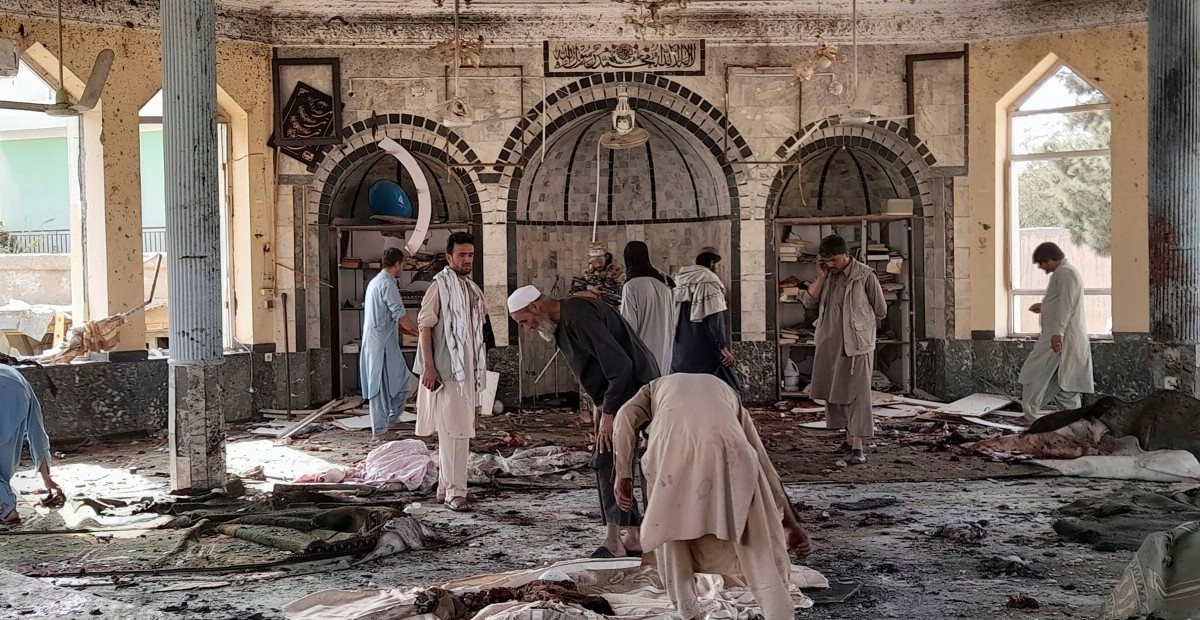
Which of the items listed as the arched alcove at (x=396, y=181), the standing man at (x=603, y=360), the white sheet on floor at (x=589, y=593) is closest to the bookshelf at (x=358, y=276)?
the arched alcove at (x=396, y=181)

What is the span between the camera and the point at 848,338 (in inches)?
305

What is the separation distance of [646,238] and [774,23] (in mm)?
2701

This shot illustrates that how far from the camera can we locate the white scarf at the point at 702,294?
854 centimetres

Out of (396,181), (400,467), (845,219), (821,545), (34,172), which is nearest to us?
(821,545)

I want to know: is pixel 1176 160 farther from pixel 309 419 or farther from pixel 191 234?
pixel 309 419

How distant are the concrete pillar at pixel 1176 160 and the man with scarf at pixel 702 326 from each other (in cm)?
314

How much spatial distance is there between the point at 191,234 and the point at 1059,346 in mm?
6623

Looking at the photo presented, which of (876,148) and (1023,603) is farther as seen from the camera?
(876,148)

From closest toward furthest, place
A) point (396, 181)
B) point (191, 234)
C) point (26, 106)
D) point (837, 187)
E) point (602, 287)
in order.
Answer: point (191, 234)
point (26, 106)
point (602, 287)
point (396, 181)
point (837, 187)

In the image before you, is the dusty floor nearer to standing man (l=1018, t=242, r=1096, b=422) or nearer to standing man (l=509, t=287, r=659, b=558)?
standing man (l=509, t=287, r=659, b=558)

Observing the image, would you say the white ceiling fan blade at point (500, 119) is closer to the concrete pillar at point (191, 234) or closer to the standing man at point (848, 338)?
the standing man at point (848, 338)

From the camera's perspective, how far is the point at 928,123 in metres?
10.9

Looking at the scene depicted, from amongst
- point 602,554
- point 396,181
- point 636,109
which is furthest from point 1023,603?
point 396,181

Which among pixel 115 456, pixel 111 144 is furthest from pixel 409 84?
pixel 115 456
